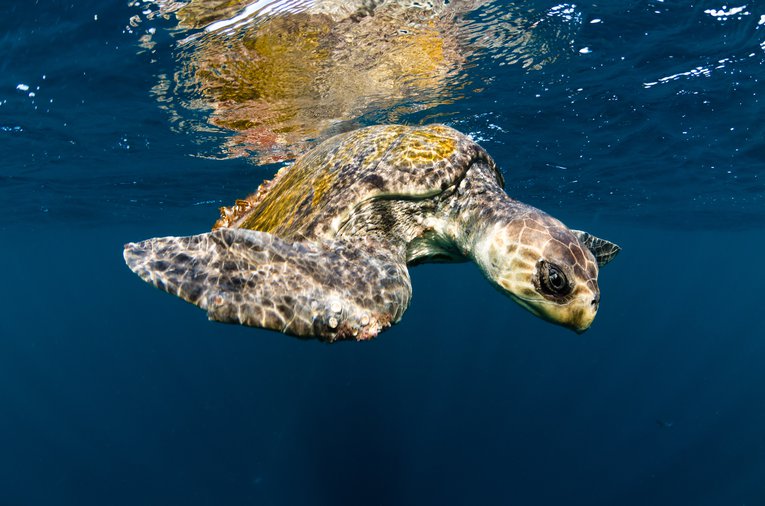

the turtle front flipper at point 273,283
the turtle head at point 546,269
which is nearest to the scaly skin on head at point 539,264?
the turtle head at point 546,269

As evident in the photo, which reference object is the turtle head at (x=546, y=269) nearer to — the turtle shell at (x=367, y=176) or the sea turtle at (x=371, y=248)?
the sea turtle at (x=371, y=248)

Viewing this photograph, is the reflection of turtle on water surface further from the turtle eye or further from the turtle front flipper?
the turtle eye

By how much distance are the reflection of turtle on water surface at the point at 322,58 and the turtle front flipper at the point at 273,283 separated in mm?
4530

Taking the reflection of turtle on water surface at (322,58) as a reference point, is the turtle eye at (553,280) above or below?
below

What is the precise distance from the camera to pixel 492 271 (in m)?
3.08

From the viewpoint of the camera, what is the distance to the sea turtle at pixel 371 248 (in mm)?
2422

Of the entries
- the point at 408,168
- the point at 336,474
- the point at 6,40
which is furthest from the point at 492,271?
the point at 336,474

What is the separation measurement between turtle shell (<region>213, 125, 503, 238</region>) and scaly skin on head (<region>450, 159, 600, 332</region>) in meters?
0.64

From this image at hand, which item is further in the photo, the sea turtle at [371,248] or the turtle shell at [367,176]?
the turtle shell at [367,176]

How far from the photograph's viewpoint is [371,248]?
130 inches

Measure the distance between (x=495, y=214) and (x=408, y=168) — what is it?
832 millimetres

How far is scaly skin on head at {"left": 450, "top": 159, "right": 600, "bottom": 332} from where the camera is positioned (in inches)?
105

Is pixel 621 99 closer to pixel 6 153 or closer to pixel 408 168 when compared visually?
pixel 408 168

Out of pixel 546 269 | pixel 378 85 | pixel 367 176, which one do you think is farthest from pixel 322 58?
pixel 546 269
